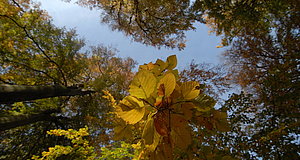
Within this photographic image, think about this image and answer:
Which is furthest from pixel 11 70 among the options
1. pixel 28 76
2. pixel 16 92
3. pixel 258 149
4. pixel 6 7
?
pixel 258 149

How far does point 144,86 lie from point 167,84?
0.25 feet

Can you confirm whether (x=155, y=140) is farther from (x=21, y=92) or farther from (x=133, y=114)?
(x=21, y=92)

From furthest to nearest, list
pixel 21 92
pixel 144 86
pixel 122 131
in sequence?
pixel 21 92
pixel 122 131
pixel 144 86

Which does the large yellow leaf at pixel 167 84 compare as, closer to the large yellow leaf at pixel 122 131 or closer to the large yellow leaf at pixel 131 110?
the large yellow leaf at pixel 131 110

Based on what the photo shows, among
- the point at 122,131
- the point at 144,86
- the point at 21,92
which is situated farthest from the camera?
the point at 21,92

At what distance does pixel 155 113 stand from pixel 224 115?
289mm

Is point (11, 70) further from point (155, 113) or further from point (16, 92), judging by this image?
point (155, 113)

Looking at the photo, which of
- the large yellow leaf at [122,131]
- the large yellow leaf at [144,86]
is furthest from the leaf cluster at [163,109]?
the large yellow leaf at [122,131]

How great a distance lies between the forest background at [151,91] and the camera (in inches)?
21.3

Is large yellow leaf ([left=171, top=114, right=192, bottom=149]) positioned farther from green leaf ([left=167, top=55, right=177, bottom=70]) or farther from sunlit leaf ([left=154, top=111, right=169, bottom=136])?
green leaf ([left=167, top=55, right=177, bottom=70])

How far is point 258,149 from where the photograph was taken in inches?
84.7

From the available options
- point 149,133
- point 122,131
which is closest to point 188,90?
point 149,133

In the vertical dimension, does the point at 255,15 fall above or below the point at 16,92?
above

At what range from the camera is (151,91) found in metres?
0.48
